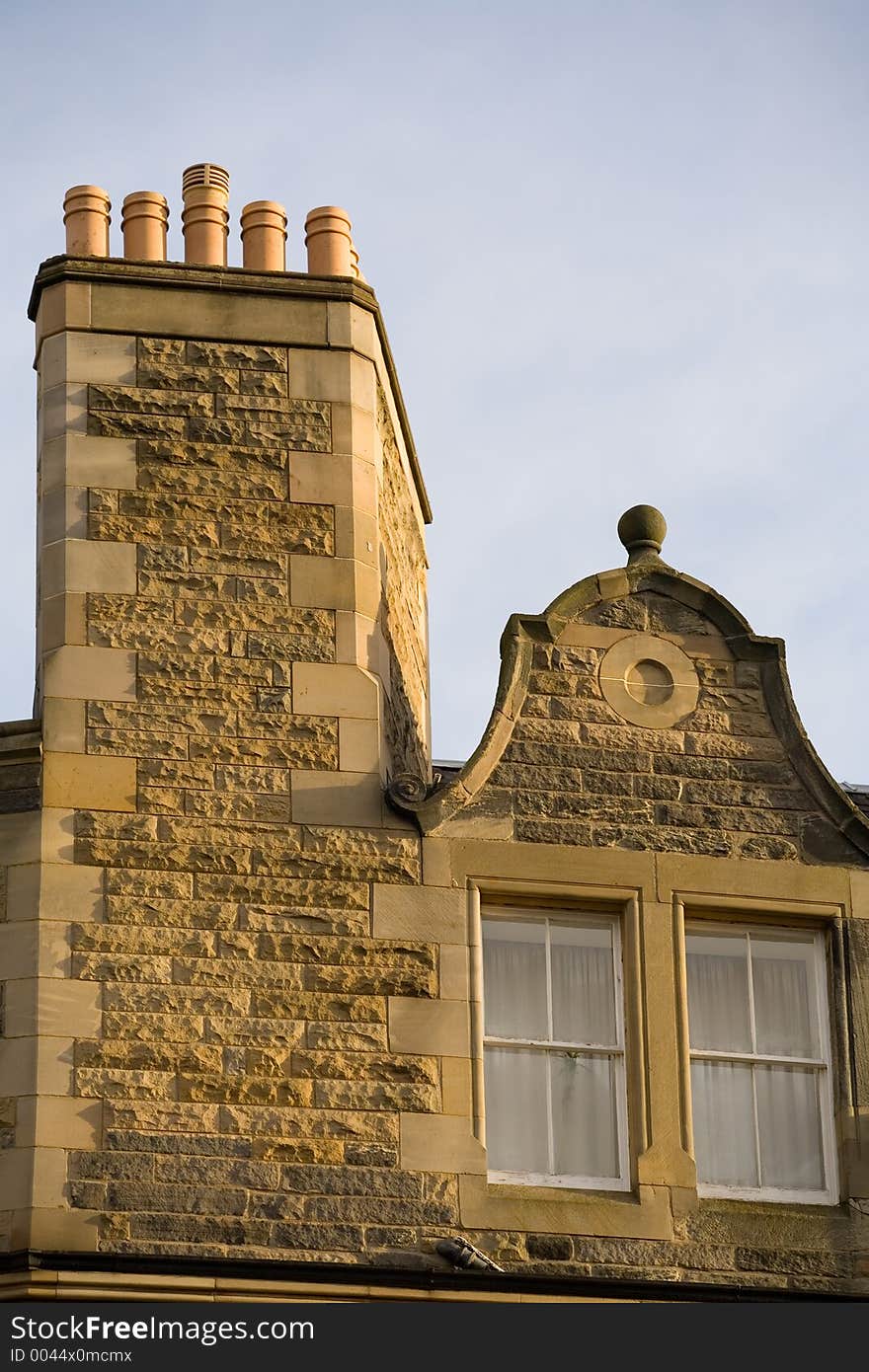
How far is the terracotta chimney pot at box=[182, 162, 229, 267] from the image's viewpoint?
64.2 ft

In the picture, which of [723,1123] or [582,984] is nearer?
[723,1123]

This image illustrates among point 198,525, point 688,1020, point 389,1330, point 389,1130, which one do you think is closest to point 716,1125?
point 688,1020

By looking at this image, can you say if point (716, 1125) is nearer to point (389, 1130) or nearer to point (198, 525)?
point (389, 1130)

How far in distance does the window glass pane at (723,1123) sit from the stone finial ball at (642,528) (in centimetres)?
321

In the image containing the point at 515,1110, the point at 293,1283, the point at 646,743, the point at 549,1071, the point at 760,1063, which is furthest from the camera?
the point at 646,743

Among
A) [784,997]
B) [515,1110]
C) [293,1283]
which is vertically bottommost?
[293,1283]

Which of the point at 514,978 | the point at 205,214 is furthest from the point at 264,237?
the point at 514,978

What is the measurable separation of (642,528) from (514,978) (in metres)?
2.96

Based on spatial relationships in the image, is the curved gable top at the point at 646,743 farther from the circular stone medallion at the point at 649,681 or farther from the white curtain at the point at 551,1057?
the white curtain at the point at 551,1057

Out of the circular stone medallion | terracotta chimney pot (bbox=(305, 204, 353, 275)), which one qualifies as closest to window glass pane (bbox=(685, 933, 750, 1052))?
the circular stone medallion

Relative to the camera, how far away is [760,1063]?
59.5 ft

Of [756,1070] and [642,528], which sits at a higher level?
[642,528]

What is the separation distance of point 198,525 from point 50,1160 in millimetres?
3872

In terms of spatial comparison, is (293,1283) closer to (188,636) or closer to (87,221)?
(188,636)
